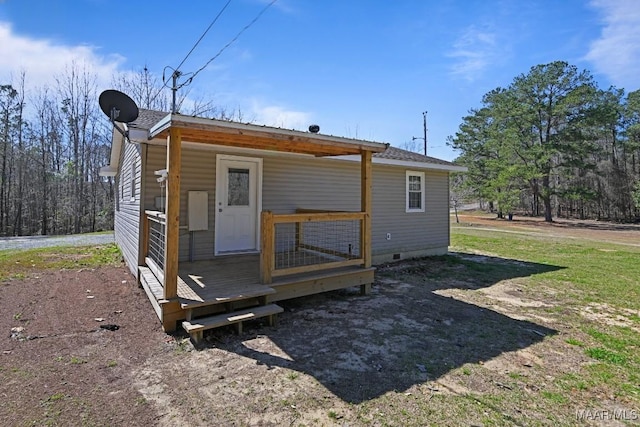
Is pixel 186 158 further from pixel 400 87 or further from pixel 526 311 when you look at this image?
pixel 400 87

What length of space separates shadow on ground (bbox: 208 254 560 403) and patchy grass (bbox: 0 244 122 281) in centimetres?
567

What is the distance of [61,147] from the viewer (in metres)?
21.1

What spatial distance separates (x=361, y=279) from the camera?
5.48 m

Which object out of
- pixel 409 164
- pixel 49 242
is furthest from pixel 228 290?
pixel 49 242

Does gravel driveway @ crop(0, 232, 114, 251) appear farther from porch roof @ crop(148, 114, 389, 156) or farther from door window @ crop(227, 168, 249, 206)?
porch roof @ crop(148, 114, 389, 156)

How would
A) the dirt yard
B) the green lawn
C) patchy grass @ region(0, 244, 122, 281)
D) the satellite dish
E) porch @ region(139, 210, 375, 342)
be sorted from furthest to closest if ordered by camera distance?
patchy grass @ region(0, 244, 122, 281) < the satellite dish < porch @ region(139, 210, 375, 342) < the green lawn < the dirt yard

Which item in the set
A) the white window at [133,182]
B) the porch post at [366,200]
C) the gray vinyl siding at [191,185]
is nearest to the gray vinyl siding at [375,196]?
the gray vinyl siding at [191,185]

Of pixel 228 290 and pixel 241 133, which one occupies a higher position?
pixel 241 133

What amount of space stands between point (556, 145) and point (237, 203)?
74.6 feet

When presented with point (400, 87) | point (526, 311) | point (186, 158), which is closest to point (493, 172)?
point (400, 87)

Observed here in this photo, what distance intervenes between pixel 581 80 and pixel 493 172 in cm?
760

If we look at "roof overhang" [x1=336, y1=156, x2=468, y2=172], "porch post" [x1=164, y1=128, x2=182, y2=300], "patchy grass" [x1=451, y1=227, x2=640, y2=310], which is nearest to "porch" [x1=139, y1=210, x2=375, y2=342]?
"porch post" [x1=164, y1=128, x2=182, y2=300]

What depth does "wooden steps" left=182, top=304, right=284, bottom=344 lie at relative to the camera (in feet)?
11.4

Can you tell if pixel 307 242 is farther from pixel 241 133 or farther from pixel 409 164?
pixel 241 133
